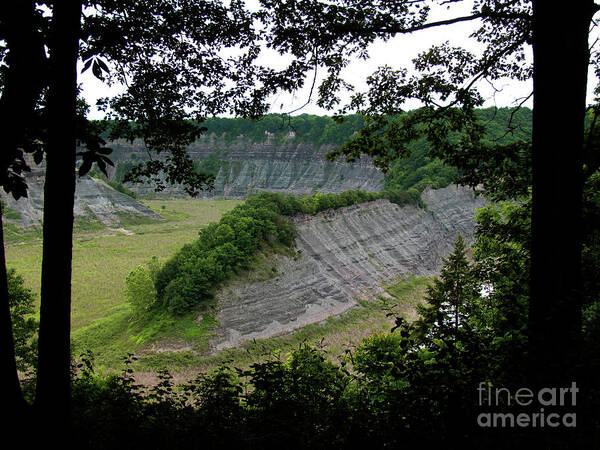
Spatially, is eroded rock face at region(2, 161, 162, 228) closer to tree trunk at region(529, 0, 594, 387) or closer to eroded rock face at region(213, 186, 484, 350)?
eroded rock face at region(213, 186, 484, 350)

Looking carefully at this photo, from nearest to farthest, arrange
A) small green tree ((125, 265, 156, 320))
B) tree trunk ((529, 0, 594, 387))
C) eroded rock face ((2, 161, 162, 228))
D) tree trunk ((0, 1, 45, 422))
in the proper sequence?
tree trunk ((0, 1, 45, 422)) → tree trunk ((529, 0, 594, 387)) → small green tree ((125, 265, 156, 320)) → eroded rock face ((2, 161, 162, 228))

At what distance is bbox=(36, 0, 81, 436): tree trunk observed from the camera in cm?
436

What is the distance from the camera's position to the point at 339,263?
131 ft

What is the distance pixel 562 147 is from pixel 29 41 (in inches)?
221

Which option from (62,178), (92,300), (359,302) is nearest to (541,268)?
(62,178)

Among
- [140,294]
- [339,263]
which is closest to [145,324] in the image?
[140,294]

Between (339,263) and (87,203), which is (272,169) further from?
(339,263)

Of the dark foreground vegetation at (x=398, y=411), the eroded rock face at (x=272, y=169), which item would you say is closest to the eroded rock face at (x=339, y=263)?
the dark foreground vegetation at (x=398, y=411)

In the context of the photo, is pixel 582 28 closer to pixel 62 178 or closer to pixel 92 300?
pixel 62 178

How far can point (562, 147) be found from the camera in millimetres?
4098

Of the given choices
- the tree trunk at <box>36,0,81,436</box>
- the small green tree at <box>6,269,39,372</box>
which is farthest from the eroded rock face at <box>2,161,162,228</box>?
the tree trunk at <box>36,0,81,436</box>

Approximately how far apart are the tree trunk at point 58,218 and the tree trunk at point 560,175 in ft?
17.2

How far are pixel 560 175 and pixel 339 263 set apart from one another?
118ft

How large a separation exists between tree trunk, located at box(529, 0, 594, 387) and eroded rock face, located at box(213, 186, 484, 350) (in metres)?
24.1
